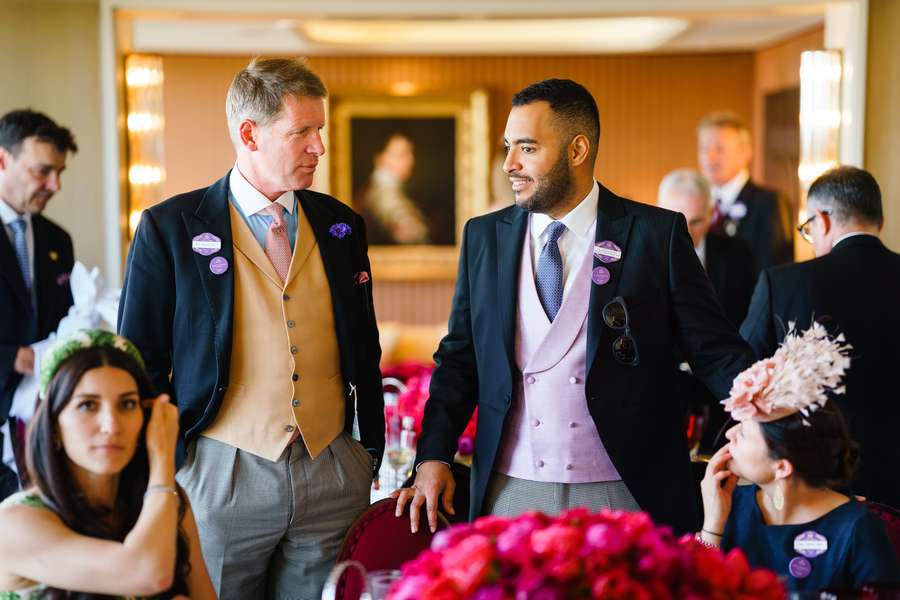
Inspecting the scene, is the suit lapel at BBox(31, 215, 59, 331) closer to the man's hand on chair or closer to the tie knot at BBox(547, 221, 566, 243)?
the man's hand on chair

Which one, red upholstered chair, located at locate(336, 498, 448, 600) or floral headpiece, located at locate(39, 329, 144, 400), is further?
red upholstered chair, located at locate(336, 498, 448, 600)

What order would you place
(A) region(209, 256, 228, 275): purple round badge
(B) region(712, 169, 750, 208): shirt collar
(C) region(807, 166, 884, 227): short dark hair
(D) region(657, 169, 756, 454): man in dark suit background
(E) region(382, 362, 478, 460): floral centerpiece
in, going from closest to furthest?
(A) region(209, 256, 228, 275): purple round badge < (C) region(807, 166, 884, 227): short dark hair < (E) region(382, 362, 478, 460): floral centerpiece < (D) region(657, 169, 756, 454): man in dark suit background < (B) region(712, 169, 750, 208): shirt collar

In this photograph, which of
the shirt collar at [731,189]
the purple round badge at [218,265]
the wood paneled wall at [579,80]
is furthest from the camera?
the wood paneled wall at [579,80]

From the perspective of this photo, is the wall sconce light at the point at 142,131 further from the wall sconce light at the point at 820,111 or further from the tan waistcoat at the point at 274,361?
the tan waistcoat at the point at 274,361

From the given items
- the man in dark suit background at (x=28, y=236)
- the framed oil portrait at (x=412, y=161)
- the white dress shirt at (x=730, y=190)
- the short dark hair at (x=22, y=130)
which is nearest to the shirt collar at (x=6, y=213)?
the man in dark suit background at (x=28, y=236)

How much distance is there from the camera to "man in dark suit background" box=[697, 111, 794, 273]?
6.31 meters

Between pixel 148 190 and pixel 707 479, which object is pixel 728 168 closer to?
pixel 148 190

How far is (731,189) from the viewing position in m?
6.46

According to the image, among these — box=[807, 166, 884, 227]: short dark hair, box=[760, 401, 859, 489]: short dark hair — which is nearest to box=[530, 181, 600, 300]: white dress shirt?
box=[760, 401, 859, 489]: short dark hair

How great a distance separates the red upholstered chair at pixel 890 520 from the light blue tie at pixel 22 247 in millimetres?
3192

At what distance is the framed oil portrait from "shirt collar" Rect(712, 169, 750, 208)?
386 centimetres

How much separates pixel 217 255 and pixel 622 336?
0.93 metres

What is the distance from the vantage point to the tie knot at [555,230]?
8.38 ft

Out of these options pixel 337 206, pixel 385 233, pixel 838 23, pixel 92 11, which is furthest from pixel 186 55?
pixel 337 206
